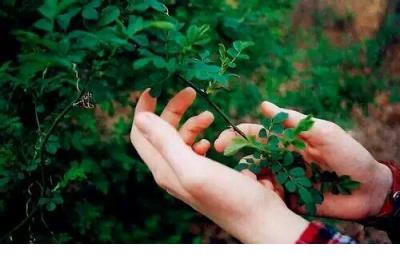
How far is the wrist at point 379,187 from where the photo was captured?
0.97 metres

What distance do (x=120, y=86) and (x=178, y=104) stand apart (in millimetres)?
279

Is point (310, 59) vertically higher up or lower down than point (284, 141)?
lower down

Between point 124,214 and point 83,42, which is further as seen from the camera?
point 124,214

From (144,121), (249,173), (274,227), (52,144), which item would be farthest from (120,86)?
(274,227)

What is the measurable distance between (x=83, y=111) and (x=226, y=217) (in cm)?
58

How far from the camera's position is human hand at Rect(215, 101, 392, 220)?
89cm

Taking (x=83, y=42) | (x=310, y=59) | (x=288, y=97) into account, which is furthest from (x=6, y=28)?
(x=310, y=59)

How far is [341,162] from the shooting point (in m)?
0.90

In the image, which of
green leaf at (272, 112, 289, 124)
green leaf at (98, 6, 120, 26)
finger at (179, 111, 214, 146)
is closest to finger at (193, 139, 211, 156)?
finger at (179, 111, 214, 146)

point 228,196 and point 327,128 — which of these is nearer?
point 228,196

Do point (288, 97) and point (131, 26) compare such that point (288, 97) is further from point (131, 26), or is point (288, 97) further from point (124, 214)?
point (131, 26)

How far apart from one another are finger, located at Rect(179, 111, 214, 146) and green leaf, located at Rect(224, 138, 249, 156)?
71 mm

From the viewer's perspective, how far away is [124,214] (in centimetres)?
142

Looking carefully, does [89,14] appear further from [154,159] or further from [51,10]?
[154,159]
